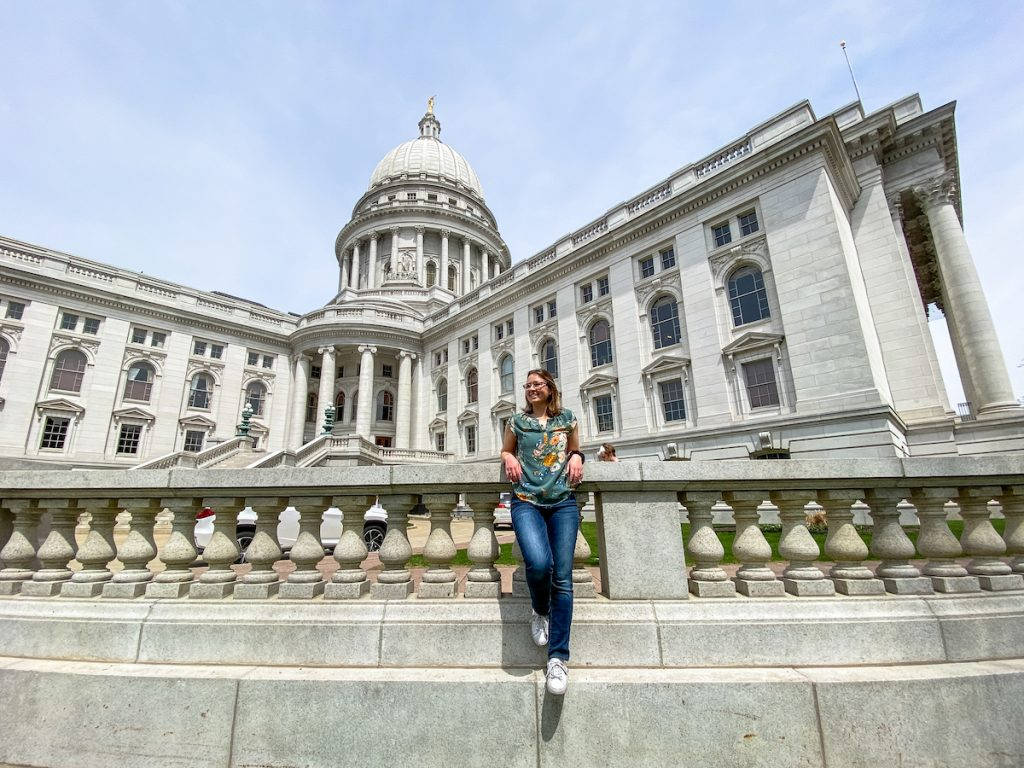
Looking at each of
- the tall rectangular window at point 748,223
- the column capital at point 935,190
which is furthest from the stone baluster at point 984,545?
the column capital at point 935,190

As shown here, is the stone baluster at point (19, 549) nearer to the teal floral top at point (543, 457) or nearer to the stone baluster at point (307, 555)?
the stone baluster at point (307, 555)

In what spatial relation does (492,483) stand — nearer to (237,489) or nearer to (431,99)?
(237,489)

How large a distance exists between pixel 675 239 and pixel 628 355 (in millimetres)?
6851

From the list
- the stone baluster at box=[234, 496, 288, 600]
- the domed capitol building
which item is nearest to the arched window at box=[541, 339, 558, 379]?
the domed capitol building

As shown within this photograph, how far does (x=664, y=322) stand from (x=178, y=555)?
25.0 metres

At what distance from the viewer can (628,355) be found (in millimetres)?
26469

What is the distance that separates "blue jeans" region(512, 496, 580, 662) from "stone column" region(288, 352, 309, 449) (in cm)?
4034

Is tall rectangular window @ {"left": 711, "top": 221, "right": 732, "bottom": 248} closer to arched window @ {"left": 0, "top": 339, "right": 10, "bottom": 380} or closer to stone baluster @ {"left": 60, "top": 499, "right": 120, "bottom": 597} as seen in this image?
stone baluster @ {"left": 60, "top": 499, "right": 120, "bottom": 597}

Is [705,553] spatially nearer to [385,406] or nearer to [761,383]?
[761,383]

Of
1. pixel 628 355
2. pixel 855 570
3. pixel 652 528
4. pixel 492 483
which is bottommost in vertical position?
pixel 855 570

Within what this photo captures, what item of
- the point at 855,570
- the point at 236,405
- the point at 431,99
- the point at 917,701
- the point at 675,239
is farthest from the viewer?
the point at 431,99

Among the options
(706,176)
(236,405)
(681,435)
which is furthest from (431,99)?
(681,435)

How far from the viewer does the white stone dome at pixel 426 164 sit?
216ft

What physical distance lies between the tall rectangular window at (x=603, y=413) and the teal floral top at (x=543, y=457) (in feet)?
78.2
